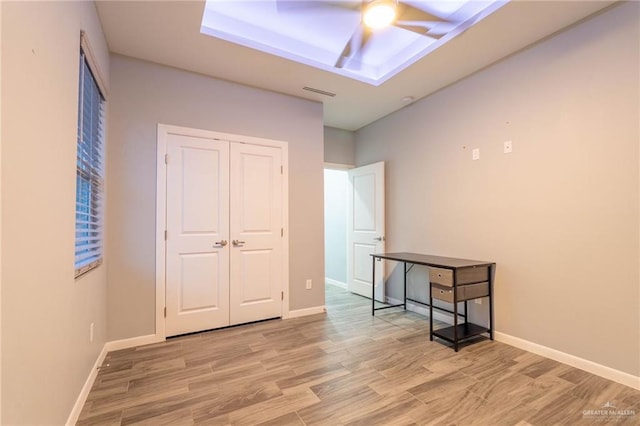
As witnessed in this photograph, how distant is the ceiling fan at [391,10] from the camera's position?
7.56 ft

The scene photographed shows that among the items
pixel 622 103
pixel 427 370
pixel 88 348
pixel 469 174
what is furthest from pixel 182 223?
pixel 622 103

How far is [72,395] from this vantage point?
1728mm

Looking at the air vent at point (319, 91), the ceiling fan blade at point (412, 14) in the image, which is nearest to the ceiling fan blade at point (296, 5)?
the ceiling fan blade at point (412, 14)

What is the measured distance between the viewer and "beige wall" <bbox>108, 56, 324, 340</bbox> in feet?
9.09

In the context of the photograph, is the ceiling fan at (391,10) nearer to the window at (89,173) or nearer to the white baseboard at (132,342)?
the window at (89,173)

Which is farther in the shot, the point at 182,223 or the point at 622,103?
the point at 182,223

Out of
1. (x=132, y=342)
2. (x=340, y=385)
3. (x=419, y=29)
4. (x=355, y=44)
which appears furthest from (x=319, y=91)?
(x=132, y=342)

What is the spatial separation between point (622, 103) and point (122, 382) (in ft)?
13.6

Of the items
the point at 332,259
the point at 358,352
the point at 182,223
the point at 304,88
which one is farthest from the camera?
the point at 332,259

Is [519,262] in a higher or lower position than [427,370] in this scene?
higher

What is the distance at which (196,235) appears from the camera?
3.14 metres

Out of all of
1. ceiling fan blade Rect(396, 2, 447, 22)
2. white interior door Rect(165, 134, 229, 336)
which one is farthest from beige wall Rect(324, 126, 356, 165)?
ceiling fan blade Rect(396, 2, 447, 22)

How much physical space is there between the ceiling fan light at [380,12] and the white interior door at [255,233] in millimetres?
1733

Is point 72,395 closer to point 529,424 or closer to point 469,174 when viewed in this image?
point 529,424
